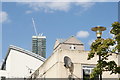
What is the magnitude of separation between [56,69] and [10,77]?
2095cm

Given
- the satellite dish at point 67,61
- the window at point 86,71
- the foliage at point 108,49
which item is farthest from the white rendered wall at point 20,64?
the foliage at point 108,49

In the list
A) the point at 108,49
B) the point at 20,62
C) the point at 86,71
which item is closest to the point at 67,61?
the point at 86,71

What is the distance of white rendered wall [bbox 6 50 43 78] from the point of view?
3891cm

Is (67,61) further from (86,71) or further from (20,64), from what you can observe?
(20,64)

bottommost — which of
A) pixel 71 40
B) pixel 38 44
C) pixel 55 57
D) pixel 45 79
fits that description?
pixel 45 79

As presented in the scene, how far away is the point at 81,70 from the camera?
20.2 m

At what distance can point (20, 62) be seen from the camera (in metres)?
39.2

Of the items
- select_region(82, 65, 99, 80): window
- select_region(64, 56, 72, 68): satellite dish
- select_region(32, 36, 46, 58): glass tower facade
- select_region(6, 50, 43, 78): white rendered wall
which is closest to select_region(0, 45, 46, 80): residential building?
select_region(6, 50, 43, 78): white rendered wall

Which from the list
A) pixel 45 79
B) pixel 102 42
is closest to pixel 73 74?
pixel 45 79

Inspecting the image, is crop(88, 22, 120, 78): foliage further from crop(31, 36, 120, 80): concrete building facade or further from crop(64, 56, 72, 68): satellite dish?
crop(31, 36, 120, 80): concrete building facade

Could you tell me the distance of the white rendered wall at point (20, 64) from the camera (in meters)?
38.9

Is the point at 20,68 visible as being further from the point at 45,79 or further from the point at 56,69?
the point at 56,69

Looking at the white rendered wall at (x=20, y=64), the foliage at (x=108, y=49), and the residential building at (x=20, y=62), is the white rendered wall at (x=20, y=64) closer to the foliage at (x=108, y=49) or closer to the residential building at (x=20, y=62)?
the residential building at (x=20, y=62)

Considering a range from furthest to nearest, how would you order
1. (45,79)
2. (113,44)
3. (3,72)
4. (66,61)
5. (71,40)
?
(3,72) < (71,40) < (45,79) < (66,61) < (113,44)
